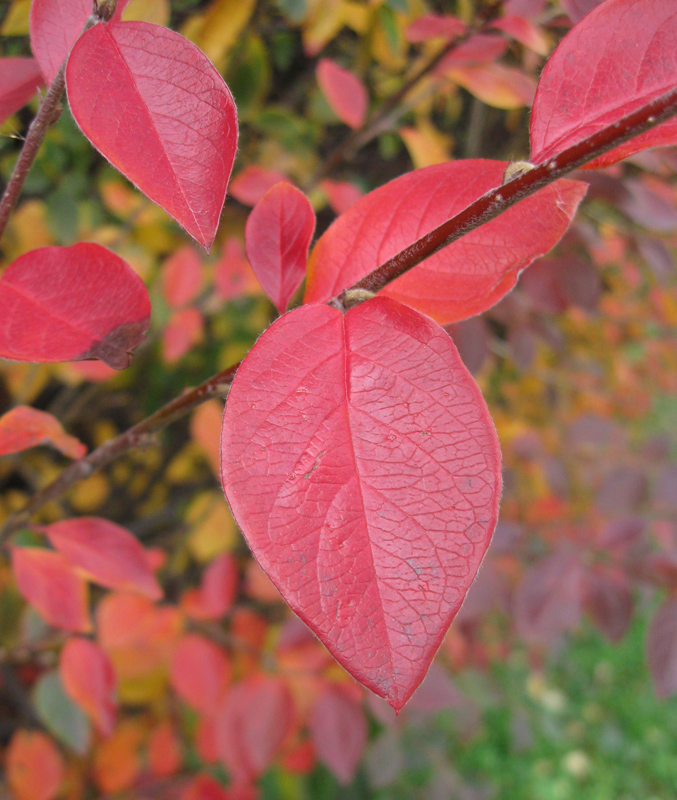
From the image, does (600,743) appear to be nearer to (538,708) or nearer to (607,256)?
(538,708)

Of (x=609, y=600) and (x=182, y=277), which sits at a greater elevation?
(x=182, y=277)

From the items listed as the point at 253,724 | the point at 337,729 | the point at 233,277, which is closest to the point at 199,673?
the point at 253,724

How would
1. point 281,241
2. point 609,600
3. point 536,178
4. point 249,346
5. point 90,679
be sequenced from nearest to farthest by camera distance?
point 536,178 → point 281,241 → point 90,679 → point 609,600 → point 249,346

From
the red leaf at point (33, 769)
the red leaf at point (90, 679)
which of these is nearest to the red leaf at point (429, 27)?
the red leaf at point (90, 679)

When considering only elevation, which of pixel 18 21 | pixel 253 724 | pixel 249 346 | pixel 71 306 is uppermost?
pixel 18 21

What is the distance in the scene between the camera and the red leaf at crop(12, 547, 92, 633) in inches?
21.6

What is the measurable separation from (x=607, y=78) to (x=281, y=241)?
0.18 metres

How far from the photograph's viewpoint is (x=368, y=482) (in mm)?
251

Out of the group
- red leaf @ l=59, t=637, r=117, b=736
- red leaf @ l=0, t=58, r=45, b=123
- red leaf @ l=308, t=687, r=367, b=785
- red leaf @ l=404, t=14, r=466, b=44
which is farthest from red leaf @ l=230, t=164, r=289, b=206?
red leaf @ l=308, t=687, r=367, b=785

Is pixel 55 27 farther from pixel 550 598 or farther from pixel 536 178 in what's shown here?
pixel 550 598

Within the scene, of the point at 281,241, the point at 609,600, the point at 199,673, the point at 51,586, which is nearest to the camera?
the point at 281,241

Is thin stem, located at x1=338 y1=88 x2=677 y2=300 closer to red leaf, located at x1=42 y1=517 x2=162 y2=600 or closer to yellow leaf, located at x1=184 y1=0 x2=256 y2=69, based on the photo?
red leaf, located at x1=42 y1=517 x2=162 y2=600

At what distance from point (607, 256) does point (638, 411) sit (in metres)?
1.09

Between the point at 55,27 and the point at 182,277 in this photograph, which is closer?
the point at 55,27
